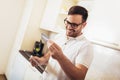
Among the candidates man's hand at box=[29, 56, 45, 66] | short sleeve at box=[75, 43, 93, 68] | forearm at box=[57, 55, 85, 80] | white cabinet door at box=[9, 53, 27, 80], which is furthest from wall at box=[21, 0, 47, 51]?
forearm at box=[57, 55, 85, 80]

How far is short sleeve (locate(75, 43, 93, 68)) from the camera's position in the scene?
48.4 inches

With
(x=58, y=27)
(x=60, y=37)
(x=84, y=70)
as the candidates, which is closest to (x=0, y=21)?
(x=58, y=27)

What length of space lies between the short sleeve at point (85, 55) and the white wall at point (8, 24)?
2395mm

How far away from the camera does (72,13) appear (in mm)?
1383

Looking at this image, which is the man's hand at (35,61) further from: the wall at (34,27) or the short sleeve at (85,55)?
the wall at (34,27)

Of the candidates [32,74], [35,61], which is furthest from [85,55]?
[32,74]

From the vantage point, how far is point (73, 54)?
53.2 inches

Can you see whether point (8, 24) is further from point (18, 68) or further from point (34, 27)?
point (18, 68)

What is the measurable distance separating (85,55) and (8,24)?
2501 mm

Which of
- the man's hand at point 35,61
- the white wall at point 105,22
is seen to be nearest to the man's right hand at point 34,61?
the man's hand at point 35,61

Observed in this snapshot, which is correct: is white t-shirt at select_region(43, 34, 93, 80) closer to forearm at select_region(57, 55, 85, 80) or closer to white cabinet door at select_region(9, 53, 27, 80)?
forearm at select_region(57, 55, 85, 80)

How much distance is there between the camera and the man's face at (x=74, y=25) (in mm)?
1363

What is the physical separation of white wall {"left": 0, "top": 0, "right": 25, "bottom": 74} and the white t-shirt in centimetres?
205

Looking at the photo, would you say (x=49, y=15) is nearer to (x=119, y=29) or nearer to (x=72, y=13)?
(x=72, y=13)
